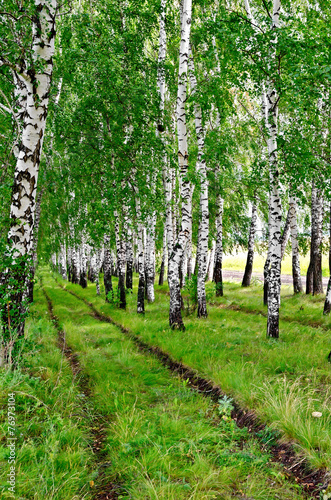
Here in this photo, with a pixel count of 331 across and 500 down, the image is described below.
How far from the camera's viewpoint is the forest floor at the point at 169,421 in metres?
3.22

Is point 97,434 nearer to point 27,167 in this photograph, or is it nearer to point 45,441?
point 45,441

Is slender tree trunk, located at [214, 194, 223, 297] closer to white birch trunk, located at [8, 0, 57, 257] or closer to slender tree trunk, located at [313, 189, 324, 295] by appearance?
slender tree trunk, located at [313, 189, 324, 295]

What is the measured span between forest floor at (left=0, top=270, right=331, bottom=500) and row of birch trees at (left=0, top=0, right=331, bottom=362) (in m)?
1.38

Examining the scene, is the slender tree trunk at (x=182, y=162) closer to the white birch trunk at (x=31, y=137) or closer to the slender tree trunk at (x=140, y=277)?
the slender tree trunk at (x=140, y=277)

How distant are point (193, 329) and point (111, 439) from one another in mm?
5436

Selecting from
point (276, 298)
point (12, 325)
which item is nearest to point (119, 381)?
point (12, 325)

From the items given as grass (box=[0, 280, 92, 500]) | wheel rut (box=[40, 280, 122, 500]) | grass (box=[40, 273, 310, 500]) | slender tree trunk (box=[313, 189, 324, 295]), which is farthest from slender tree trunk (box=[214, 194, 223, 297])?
grass (box=[0, 280, 92, 500])

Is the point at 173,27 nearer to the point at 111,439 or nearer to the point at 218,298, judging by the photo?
the point at 218,298

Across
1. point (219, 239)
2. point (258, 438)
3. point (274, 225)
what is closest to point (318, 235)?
point (219, 239)

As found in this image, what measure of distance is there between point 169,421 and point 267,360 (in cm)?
287

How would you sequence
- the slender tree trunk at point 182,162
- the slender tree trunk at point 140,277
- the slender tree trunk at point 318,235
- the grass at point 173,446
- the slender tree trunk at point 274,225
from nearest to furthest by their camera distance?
1. the grass at point 173,446
2. the slender tree trunk at point 274,225
3. the slender tree trunk at point 182,162
4. the slender tree trunk at point 140,277
5. the slender tree trunk at point 318,235

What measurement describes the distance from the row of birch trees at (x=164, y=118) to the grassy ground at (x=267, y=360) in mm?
873

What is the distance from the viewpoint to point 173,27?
13047 millimetres

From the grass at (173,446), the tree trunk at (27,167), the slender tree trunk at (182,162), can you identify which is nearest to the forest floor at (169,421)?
the grass at (173,446)
